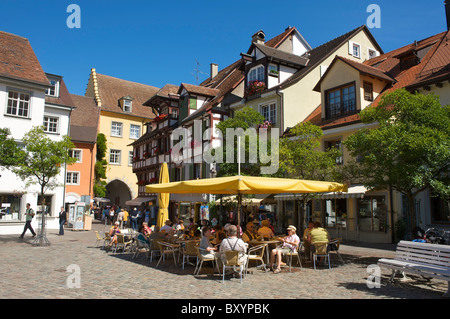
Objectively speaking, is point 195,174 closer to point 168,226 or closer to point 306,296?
point 168,226

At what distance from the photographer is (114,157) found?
44688 mm

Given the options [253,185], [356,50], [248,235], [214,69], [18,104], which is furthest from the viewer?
[214,69]

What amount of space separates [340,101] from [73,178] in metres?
26.9

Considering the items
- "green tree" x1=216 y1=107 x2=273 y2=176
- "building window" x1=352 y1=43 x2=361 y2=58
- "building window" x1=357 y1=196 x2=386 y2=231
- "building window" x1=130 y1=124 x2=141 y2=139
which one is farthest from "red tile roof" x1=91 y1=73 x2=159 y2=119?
"building window" x1=357 y1=196 x2=386 y2=231

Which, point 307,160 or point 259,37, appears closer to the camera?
point 307,160

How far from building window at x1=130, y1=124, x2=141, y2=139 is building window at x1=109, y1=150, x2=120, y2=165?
313cm

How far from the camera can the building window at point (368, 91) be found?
718 inches

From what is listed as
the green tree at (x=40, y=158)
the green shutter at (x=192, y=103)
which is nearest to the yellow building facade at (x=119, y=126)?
the green shutter at (x=192, y=103)

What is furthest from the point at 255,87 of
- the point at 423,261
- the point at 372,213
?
the point at 423,261

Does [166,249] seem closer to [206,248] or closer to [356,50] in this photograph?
[206,248]

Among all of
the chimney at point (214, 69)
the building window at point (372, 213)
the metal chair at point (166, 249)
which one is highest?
the chimney at point (214, 69)

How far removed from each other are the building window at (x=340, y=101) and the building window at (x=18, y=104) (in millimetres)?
17715

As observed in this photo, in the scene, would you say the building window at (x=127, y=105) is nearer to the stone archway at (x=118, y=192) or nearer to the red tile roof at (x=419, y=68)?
the stone archway at (x=118, y=192)

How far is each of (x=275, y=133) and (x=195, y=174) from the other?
9.36m
